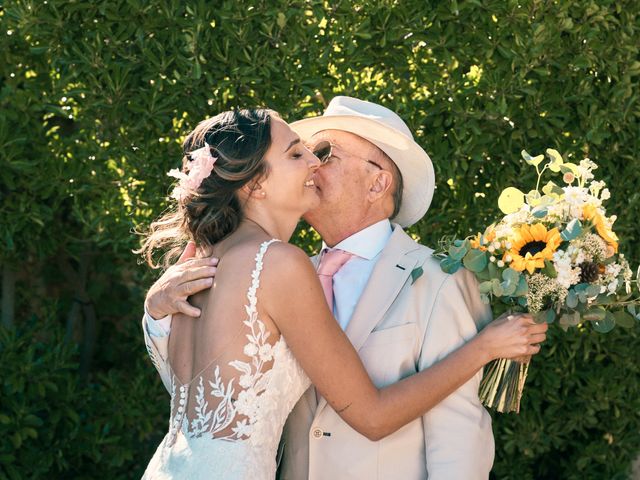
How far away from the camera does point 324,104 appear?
16.3ft

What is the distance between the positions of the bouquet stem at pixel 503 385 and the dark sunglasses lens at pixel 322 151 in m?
0.98

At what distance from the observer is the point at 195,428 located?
3320 mm

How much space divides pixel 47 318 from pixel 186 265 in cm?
262

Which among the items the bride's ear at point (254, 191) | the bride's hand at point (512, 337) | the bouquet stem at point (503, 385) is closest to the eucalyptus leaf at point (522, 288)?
the bride's hand at point (512, 337)

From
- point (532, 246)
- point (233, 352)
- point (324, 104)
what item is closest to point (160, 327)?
point (233, 352)

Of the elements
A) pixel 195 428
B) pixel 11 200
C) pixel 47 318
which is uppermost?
pixel 195 428

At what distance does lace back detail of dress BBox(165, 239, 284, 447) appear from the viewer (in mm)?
3264

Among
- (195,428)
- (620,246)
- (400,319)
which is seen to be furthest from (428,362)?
(620,246)

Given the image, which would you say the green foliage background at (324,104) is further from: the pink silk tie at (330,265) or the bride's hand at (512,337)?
the bride's hand at (512,337)

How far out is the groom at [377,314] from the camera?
3.45 meters

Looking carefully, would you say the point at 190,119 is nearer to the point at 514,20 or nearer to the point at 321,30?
the point at 321,30

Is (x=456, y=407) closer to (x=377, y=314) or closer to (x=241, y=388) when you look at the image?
(x=377, y=314)

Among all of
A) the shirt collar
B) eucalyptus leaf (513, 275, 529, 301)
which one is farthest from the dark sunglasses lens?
eucalyptus leaf (513, 275, 529, 301)

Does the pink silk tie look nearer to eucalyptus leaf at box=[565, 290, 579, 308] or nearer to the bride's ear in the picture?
the bride's ear
